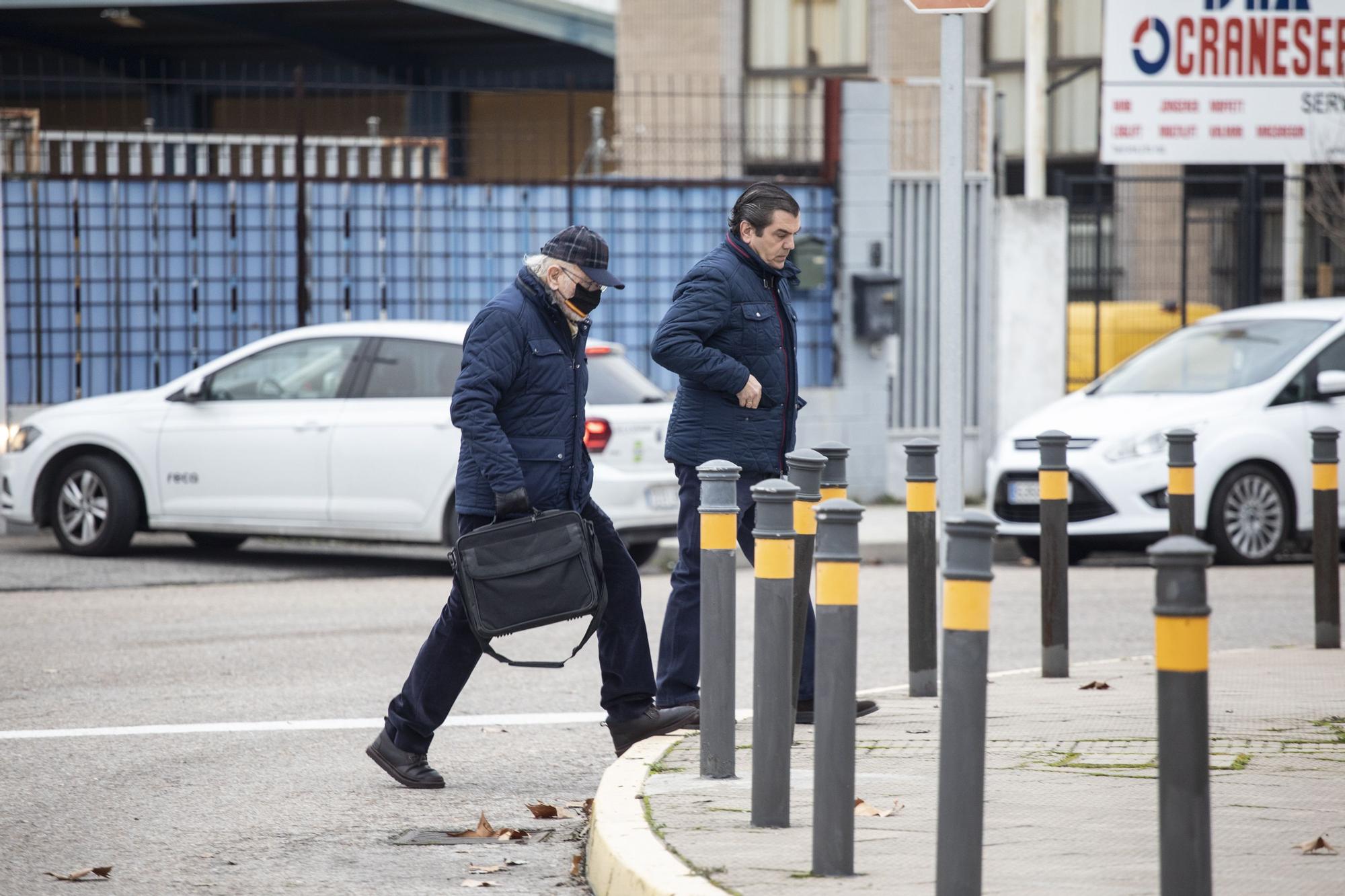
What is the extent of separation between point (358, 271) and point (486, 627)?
10313mm

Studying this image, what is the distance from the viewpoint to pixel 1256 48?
17500mm

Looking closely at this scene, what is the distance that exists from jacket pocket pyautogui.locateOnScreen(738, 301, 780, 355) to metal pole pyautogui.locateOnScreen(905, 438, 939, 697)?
29.5 inches

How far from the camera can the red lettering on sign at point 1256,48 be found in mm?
17469

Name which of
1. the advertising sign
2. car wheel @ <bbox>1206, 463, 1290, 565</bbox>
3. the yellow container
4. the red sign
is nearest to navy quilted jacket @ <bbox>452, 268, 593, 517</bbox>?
the red sign

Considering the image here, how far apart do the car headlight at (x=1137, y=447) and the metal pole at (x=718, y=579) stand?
7195mm

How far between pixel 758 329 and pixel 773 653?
1.77 m

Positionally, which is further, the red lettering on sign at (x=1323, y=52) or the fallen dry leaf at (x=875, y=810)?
the red lettering on sign at (x=1323, y=52)

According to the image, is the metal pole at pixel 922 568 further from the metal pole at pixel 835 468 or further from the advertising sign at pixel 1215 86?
the advertising sign at pixel 1215 86

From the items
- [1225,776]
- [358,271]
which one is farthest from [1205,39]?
[1225,776]

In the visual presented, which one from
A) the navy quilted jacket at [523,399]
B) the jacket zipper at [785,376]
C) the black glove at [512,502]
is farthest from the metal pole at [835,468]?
the black glove at [512,502]

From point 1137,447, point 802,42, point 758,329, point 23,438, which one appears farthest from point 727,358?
point 802,42

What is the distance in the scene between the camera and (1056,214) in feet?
54.5

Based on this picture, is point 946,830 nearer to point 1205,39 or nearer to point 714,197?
point 714,197

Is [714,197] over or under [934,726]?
over
